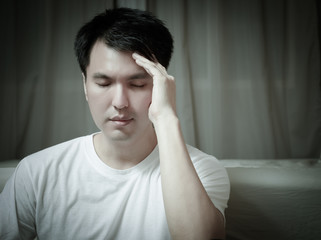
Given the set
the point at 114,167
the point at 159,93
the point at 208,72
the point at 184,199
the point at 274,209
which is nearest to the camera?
the point at 184,199

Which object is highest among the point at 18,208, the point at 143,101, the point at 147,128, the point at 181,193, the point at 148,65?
the point at 148,65

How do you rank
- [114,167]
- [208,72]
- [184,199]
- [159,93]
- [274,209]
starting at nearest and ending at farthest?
[184,199]
[159,93]
[114,167]
[274,209]
[208,72]

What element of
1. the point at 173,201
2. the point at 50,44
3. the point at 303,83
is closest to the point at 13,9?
the point at 50,44

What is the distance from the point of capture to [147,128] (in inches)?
39.4

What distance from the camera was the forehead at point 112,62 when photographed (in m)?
0.85

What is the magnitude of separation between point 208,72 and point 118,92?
96cm

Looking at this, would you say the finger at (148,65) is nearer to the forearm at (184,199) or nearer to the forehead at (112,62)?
the forehead at (112,62)

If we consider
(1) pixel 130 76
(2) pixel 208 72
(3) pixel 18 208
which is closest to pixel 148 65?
(1) pixel 130 76

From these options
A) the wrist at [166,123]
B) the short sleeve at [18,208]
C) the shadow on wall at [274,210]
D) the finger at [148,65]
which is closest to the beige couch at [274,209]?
the shadow on wall at [274,210]

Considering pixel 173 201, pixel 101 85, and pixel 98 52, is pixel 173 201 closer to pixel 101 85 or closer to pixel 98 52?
pixel 101 85

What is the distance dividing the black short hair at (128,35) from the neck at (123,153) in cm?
35

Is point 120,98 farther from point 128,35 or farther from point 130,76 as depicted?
point 128,35

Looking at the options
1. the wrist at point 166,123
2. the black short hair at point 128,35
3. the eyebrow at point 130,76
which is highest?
the black short hair at point 128,35

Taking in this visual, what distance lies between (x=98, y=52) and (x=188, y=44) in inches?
35.4
